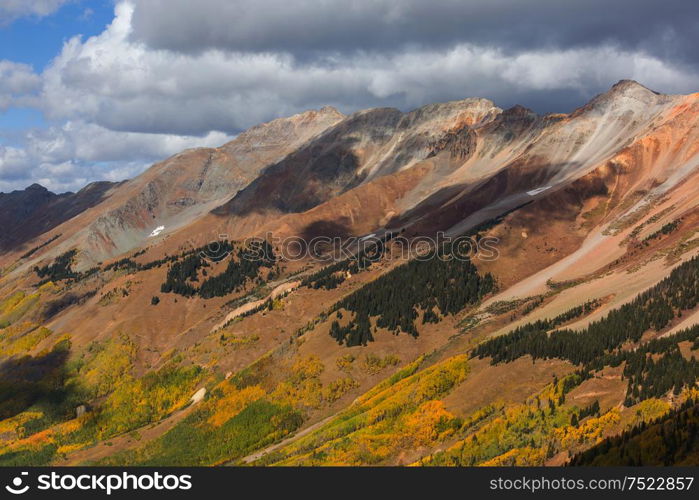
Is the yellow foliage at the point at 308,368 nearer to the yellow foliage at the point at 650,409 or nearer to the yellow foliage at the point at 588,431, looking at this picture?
the yellow foliage at the point at 588,431

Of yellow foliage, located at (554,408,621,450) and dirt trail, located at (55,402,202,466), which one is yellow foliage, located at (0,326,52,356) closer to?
dirt trail, located at (55,402,202,466)

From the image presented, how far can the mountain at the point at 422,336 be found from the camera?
5453 cm

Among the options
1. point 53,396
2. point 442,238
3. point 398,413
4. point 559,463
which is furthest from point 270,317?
point 559,463

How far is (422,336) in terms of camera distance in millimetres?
99500

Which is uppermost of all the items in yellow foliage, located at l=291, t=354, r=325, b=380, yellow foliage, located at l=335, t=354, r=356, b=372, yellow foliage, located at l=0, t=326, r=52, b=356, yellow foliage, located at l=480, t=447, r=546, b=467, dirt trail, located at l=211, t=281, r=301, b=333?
yellow foliage, located at l=0, t=326, r=52, b=356

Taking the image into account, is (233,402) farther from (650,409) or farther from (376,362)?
(650,409)

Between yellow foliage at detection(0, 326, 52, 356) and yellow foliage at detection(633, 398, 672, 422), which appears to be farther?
yellow foliage at detection(0, 326, 52, 356)

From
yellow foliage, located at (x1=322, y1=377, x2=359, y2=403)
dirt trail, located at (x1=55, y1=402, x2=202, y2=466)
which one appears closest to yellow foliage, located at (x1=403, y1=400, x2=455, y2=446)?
yellow foliage, located at (x1=322, y1=377, x2=359, y2=403)

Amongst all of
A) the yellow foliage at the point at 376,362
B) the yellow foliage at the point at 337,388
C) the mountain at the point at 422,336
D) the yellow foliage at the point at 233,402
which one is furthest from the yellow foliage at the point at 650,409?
the yellow foliage at the point at 233,402

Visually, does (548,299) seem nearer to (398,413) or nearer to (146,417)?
(398,413)

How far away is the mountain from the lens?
54.5 meters

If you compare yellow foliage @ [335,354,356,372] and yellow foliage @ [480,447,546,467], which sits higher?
yellow foliage @ [335,354,356,372]

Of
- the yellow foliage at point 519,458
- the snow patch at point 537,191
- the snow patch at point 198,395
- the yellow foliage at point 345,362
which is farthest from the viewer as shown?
the snow patch at point 537,191

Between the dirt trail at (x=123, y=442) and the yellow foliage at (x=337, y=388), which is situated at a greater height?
the dirt trail at (x=123, y=442)
